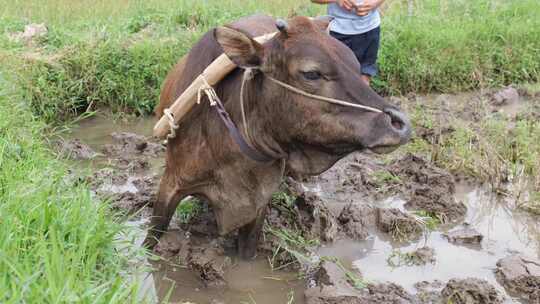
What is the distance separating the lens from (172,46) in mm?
6945

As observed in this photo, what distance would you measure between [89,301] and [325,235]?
7.55 feet

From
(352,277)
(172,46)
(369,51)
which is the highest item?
(369,51)

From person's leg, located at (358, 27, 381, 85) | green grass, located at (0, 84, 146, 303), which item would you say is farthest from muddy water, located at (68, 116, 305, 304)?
person's leg, located at (358, 27, 381, 85)

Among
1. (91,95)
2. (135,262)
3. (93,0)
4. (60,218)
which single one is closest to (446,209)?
(135,262)

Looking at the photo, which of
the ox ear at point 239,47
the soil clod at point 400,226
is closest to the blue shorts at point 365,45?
the soil clod at point 400,226

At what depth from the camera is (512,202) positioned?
16.3ft

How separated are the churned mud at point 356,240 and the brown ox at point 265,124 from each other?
267 millimetres

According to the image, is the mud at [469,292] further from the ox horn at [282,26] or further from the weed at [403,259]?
the ox horn at [282,26]

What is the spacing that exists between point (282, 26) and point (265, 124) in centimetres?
56

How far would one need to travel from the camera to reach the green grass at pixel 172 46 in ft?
21.2

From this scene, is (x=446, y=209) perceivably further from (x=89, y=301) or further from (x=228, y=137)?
(x=89, y=301)

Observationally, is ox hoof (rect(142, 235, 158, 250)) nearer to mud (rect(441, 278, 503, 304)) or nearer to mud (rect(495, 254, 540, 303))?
mud (rect(441, 278, 503, 304))

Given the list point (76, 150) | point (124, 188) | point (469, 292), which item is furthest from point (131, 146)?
point (469, 292)

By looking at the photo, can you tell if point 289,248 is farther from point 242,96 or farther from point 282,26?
point 282,26
